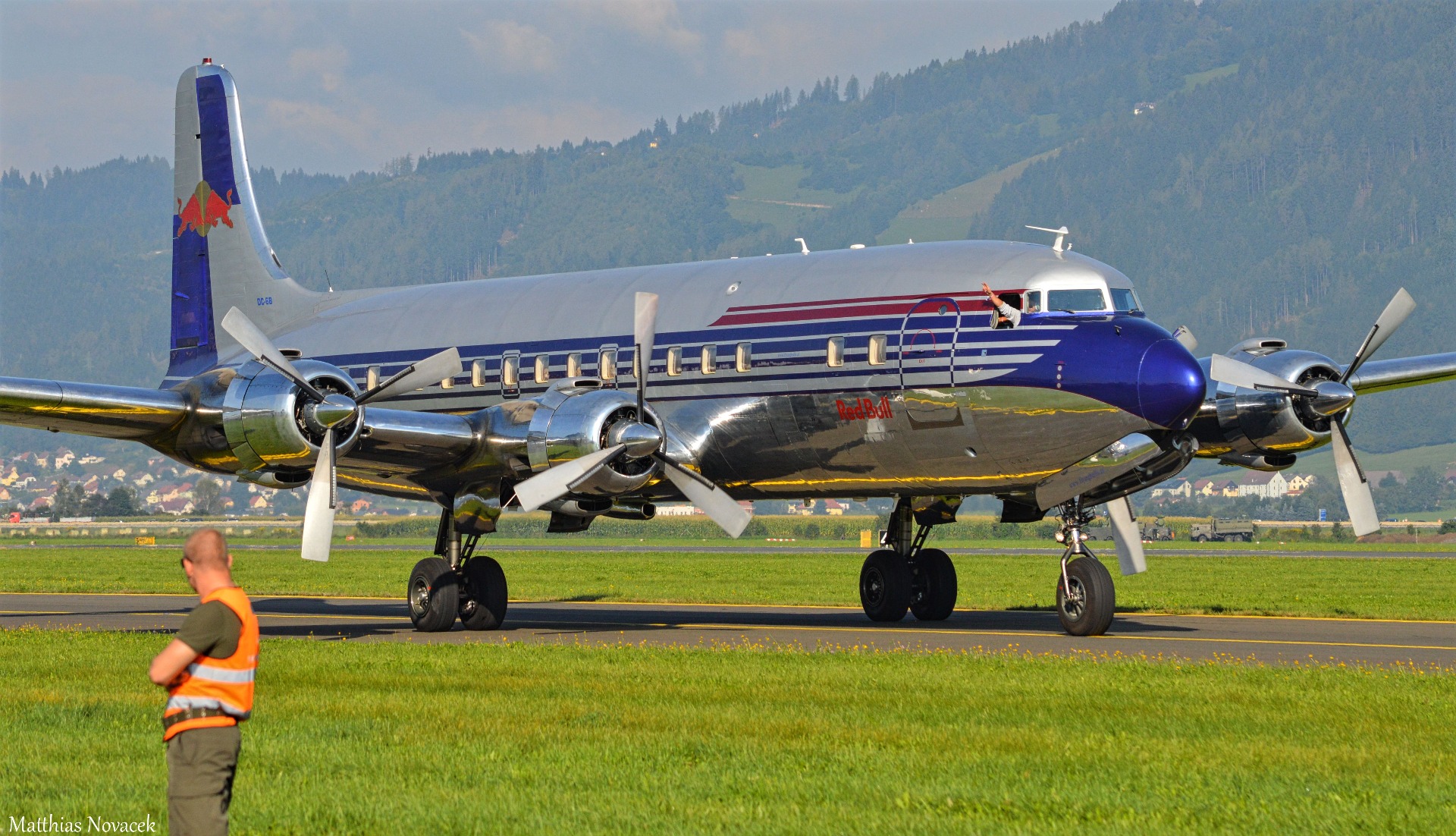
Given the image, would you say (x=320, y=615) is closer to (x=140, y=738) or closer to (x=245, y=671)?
(x=140, y=738)

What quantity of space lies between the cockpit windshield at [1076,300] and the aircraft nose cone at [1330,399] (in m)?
3.97

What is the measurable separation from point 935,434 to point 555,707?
7.92 metres

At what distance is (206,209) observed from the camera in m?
30.2

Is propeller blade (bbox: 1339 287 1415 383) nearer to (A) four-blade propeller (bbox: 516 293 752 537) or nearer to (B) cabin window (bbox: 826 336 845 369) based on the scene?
(B) cabin window (bbox: 826 336 845 369)

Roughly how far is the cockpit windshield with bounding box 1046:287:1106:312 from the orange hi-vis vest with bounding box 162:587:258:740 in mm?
14490

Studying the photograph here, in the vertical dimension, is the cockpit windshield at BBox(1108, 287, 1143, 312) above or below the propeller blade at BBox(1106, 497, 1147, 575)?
above

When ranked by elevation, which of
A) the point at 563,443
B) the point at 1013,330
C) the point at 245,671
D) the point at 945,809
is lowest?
the point at 945,809

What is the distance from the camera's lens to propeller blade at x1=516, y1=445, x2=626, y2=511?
2078 centimetres

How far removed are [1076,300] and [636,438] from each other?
223 inches

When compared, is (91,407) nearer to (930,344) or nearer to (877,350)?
(877,350)

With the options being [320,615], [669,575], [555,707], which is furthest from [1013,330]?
[669,575]

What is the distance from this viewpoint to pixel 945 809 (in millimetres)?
10172

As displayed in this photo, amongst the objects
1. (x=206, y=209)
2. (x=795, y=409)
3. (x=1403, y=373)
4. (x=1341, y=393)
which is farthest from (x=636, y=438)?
(x=206, y=209)

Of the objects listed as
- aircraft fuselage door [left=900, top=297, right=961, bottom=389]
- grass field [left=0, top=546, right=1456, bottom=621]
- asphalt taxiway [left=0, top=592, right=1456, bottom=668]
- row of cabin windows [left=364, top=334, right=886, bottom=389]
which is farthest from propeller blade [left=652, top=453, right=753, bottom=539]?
grass field [left=0, top=546, right=1456, bottom=621]
